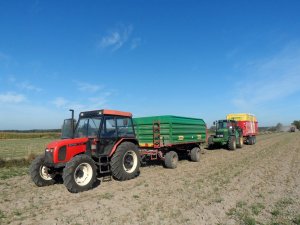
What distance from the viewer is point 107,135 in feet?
30.6

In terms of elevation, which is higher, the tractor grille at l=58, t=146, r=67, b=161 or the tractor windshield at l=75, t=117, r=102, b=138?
the tractor windshield at l=75, t=117, r=102, b=138

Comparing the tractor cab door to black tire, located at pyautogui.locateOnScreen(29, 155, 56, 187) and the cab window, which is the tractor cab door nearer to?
the cab window

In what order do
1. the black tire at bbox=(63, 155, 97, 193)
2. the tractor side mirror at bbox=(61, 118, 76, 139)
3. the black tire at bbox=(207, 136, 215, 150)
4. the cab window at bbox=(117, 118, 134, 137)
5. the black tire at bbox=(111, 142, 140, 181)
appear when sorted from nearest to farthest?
Result: the black tire at bbox=(63, 155, 97, 193) → the black tire at bbox=(111, 142, 140, 181) → the tractor side mirror at bbox=(61, 118, 76, 139) → the cab window at bbox=(117, 118, 134, 137) → the black tire at bbox=(207, 136, 215, 150)

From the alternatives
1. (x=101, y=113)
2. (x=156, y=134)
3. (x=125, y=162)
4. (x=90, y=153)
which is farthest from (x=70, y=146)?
(x=156, y=134)

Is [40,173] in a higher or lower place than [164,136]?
lower

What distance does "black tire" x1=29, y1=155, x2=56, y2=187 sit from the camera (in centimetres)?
865

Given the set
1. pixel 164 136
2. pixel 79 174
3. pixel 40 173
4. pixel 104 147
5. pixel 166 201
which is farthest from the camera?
pixel 164 136

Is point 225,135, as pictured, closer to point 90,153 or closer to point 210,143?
point 210,143

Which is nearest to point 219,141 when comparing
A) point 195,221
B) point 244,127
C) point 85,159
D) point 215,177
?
point 244,127

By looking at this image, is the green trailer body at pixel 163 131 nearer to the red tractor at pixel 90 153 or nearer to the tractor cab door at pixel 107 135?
the red tractor at pixel 90 153

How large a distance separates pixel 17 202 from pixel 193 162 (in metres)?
8.65

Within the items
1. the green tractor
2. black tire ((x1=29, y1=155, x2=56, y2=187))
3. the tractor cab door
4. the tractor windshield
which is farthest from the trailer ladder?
the green tractor

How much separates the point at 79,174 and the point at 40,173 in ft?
4.71

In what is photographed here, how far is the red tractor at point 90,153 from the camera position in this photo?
26.5 ft
